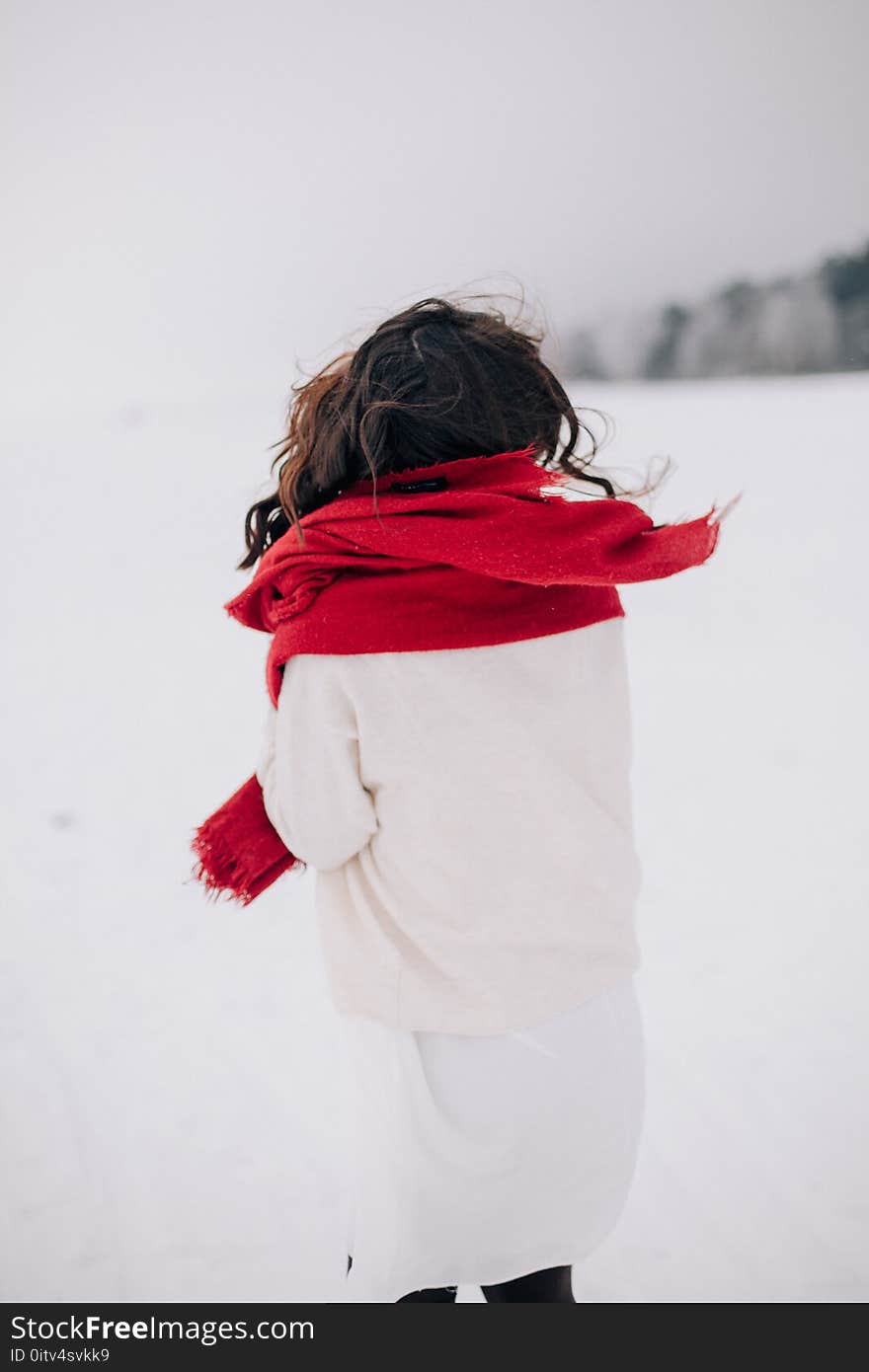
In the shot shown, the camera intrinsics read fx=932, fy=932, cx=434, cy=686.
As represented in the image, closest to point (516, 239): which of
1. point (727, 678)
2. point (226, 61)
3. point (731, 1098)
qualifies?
point (226, 61)

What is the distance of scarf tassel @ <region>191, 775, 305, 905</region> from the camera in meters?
0.97

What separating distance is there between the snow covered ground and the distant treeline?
42cm

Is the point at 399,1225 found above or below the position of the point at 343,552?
below

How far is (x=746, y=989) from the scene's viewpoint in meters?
2.23

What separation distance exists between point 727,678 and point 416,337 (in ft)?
11.2

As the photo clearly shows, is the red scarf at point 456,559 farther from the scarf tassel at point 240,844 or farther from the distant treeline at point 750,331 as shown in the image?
the distant treeline at point 750,331

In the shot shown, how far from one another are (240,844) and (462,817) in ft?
0.84

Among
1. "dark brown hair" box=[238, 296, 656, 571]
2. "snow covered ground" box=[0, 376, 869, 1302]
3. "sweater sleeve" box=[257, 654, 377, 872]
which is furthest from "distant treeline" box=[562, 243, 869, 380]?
"sweater sleeve" box=[257, 654, 377, 872]

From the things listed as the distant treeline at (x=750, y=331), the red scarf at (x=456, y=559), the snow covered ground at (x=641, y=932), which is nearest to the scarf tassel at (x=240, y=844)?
the red scarf at (x=456, y=559)

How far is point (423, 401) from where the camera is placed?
80 cm

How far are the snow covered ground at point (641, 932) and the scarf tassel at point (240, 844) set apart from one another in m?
0.99

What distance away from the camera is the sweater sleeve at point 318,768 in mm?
818

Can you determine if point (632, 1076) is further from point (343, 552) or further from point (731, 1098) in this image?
point (731, 1098)

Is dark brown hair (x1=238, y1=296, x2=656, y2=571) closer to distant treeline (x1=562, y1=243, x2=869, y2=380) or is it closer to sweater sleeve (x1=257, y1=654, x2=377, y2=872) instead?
sweater sleeve (x1=257, y1=654, x2=377, y2=872)
